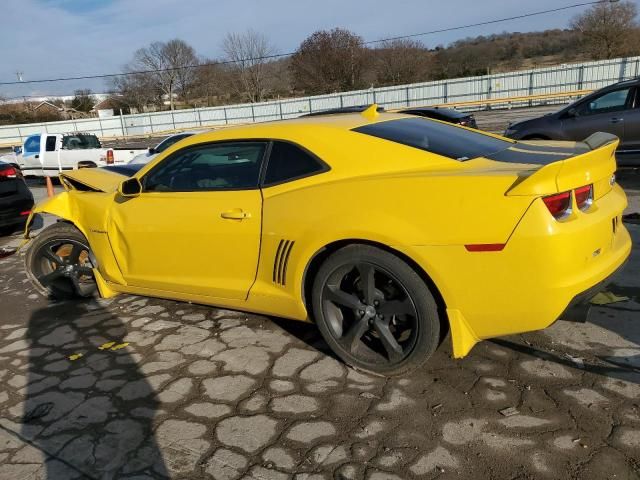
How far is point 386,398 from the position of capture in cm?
294

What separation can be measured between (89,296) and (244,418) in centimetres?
265

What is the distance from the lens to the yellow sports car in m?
2.62

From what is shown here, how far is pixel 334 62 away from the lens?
56188 mm

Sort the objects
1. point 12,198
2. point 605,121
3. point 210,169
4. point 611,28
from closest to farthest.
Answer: point 210,169
point 12,198
point 605,121
point 611,28

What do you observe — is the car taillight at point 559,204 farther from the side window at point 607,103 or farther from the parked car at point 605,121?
the side window at point 607,103

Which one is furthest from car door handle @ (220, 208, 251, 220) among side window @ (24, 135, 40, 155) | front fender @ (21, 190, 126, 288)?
side window @ (24, 135, 40, 155)

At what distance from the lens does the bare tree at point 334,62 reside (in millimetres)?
56188

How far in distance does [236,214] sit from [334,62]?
56.0m

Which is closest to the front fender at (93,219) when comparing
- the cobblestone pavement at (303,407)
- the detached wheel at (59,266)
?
the detached wheel at (59,266)

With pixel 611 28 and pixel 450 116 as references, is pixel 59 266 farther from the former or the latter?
pixel 611 28

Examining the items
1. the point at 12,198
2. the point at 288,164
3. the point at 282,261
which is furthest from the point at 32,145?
the point at 282,261

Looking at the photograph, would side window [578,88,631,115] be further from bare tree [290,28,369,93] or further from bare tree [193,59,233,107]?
bare tree [193,59,233,107]

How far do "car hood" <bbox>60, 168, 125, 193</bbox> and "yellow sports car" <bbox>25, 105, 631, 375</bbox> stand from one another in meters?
0.20

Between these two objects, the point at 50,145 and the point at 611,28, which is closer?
the point at 50,145
